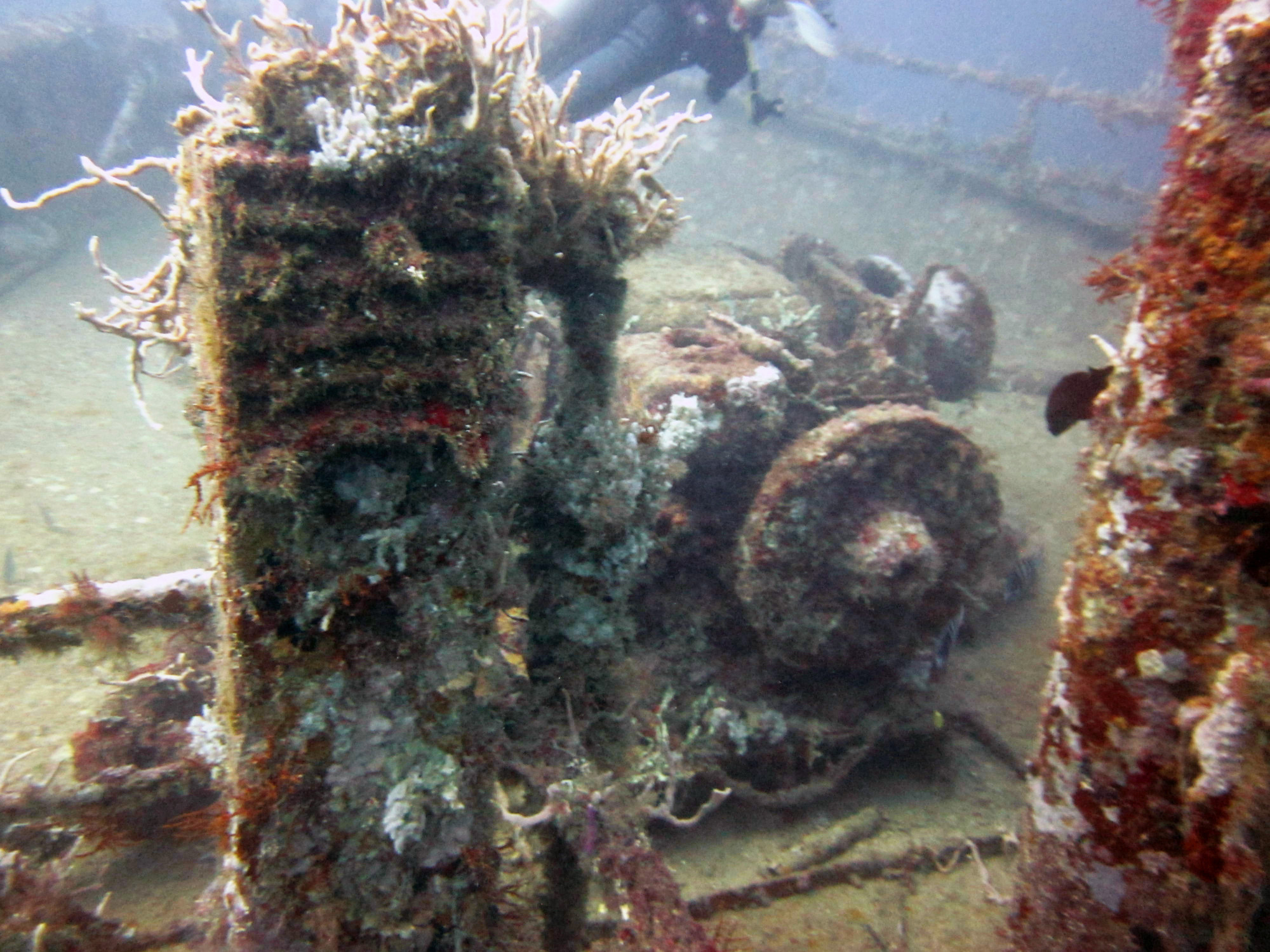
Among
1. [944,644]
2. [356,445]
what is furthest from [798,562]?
[356,445]

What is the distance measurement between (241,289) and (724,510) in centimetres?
335

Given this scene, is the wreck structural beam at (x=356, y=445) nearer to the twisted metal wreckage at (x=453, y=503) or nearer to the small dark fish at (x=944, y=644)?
the twisted metal wreckage at (x=453, y=503)

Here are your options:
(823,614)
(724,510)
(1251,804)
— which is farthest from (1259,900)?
(724,510)

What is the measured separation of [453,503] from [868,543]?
9.73 ft

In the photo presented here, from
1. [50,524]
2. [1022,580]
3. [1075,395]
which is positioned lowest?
[50,524]

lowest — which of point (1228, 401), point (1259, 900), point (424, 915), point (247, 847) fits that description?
point (424, 915)

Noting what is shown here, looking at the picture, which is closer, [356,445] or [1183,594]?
[356,445]

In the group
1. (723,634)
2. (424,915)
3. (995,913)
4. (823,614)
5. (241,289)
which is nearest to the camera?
Result: (241,289)

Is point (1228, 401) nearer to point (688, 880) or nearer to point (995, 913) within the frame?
point (995, 913)

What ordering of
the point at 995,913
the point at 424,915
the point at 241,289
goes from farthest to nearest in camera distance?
the point at 995,913 → the point at 424,915 → the point at 241,289

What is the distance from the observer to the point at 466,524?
2.18 m

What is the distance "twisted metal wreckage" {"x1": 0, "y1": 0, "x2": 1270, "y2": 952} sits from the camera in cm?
192

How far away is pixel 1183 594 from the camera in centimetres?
209

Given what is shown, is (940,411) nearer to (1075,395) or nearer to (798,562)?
(1075,395)
